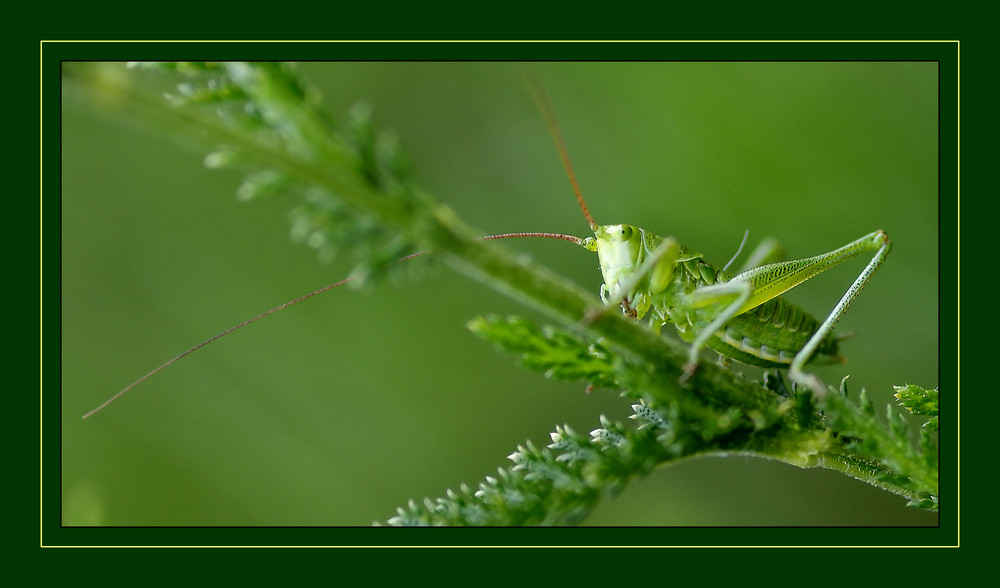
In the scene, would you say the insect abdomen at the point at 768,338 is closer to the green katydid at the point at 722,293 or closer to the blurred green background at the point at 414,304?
the green katydid at the point at 722,293

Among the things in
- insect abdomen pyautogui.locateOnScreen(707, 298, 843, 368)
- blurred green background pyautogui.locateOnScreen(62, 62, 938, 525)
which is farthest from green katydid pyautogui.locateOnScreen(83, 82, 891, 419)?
blurred green background pyautogui.locateOnScreen(62, 62, 938, 525)

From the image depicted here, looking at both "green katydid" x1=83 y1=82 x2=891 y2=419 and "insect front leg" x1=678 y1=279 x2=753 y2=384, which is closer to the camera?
"insect front leg" x1=678 y1=279 x2=753 y2=384

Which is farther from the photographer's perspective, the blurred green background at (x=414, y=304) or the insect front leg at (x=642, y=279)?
the blurred green background at (x=414, y=304)

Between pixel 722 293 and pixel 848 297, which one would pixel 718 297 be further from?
pixel 848 297

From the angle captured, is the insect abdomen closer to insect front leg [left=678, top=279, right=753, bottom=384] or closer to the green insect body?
the green insect body

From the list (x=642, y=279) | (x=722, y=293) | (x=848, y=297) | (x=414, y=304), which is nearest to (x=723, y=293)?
(x=722, y=293)

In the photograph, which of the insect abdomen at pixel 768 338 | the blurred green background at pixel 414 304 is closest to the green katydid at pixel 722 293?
the insect abdomen at pixel 768 338
